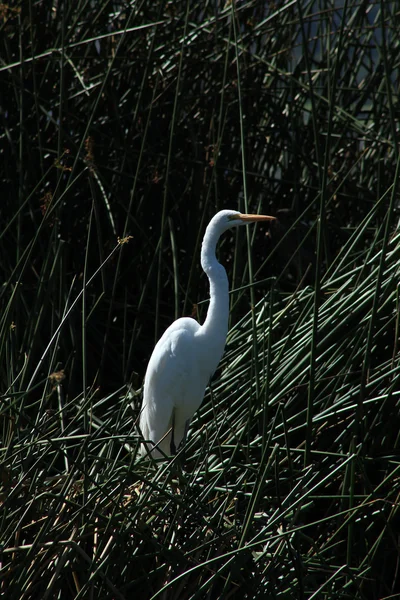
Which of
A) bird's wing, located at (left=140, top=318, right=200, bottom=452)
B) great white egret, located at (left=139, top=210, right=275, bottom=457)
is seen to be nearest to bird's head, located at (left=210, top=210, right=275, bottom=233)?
great white egret, located at (left=139, top=210, right=275, bottom=457)

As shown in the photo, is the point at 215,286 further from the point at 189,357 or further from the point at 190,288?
the point at 190,288

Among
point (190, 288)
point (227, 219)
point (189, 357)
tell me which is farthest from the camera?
point (190, 288)

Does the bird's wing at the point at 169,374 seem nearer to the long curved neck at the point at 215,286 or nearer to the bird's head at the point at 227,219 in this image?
the long curved neck at the point at 215,286

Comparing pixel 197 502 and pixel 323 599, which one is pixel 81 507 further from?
pixel 323 599

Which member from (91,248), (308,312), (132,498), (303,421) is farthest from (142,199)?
(132,498)

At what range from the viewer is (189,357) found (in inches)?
81.8

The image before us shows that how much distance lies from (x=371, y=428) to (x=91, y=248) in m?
1.33

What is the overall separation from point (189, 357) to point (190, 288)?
47 cm

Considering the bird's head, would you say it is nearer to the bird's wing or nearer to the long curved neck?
the long curved neck

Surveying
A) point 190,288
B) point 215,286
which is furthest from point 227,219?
point 190,288

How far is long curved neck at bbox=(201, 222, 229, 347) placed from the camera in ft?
6.42

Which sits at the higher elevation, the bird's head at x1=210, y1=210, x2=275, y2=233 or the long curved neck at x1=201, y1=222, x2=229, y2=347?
the bird's head at x1=210, y1=210, x2=275, y2=233

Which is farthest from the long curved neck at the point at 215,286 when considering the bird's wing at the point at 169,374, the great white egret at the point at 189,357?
the bird's wing at the point at 169,374

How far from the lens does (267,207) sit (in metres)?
2.96
